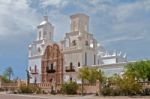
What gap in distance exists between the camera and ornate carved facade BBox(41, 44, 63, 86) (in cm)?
7762

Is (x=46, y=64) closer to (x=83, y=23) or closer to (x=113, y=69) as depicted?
(x=83, y=23)

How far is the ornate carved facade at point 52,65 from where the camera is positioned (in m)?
77.6

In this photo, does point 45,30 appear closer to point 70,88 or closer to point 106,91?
point 70,88

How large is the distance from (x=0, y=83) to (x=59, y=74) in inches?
507

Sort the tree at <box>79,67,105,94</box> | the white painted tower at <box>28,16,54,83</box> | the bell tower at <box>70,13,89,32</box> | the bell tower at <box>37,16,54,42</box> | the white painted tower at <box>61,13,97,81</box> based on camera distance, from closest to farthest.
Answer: the tree at <box>79,67,105,94</box>
the white painted tower at <box>61,13,97,81</box>
the bell tower at <box>70,13,89,32</box>
the white painted tower at <box>28,16,54,83</box>
the bell tower at <box>37,16,54,42</box>

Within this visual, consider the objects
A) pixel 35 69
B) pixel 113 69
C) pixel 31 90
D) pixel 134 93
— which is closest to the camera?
pixel 134 93

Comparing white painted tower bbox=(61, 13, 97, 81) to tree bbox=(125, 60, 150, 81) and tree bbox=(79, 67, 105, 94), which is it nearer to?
tree bbox=(79, 67, 105, 94)

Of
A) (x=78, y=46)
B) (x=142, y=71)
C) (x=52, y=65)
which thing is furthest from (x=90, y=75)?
(x=52, y=65)

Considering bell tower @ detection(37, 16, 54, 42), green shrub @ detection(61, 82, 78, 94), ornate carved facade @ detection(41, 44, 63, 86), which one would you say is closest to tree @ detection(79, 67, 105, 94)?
green shrub @ detection(61, 82, 78, 94)

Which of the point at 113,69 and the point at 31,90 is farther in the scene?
the point at 113,69

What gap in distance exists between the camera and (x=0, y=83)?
257 ft

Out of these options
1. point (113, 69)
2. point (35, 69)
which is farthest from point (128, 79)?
point (35, 69)

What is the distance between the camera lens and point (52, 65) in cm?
8044

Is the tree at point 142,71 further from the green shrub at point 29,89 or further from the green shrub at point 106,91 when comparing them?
the green shrub at point 29,89
